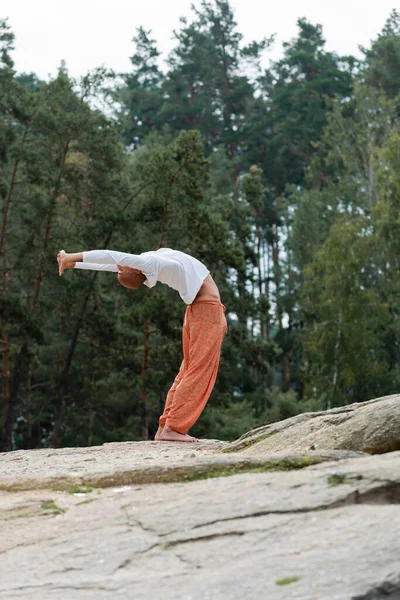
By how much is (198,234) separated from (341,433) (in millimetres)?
21665

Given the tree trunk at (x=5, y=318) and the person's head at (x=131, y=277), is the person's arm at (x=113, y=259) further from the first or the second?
the tree trunk at (x=5, y=318)

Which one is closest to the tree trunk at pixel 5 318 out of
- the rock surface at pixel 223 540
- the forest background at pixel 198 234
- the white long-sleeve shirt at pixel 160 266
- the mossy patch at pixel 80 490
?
the forest background at pixel 198 234

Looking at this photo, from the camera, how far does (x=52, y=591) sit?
15.8 ft

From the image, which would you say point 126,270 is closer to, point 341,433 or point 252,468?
point 341,433

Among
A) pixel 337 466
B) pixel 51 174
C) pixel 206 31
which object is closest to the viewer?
pixel 337 466

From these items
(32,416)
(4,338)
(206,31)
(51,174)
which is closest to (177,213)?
(51,174)

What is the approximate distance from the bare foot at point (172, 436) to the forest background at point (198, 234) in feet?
56.2

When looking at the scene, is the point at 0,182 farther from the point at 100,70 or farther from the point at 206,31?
the point at 206,31

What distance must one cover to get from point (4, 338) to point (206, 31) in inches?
1116

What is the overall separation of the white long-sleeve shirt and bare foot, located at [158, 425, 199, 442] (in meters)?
1.09

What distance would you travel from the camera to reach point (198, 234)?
28.2 m

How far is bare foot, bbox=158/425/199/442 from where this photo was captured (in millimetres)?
8984

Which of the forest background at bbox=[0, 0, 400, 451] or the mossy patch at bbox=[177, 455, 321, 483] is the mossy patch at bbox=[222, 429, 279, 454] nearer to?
the mossy patch at bbox=[177, 455, 321, 483]

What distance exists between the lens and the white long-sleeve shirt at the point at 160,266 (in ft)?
27.6
